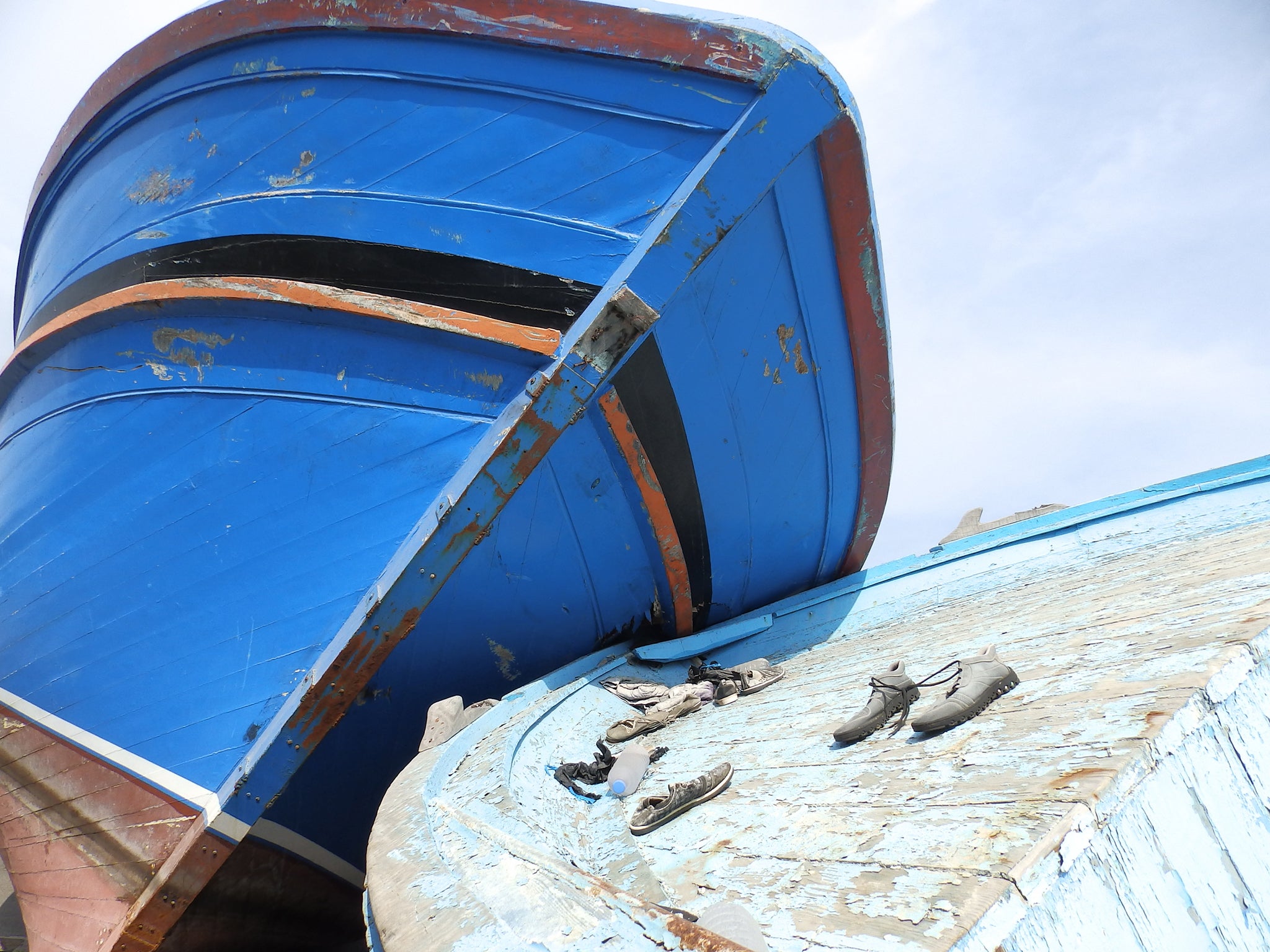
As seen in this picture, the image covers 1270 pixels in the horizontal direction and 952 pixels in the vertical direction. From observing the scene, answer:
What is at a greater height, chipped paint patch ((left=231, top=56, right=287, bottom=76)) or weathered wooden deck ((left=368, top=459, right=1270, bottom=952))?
chipped paint patch ((left=231, top=56, right=287, bottom=76))

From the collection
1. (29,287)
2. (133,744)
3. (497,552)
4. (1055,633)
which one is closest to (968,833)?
(1055,633)

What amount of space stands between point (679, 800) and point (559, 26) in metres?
→ 2.73

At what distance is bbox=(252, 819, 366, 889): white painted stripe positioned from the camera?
9.27 ft

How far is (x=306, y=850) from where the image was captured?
121 inches

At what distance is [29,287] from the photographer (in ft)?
15.5

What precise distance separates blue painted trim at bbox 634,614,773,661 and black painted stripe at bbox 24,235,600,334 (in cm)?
181

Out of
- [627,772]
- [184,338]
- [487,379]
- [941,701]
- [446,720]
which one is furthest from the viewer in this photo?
[184,338]

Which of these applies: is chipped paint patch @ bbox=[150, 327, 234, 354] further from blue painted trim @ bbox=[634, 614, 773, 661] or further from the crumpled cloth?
blue painted trim @ bbox=[634, 614, 773, 661]

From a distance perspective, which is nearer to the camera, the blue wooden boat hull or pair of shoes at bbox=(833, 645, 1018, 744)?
pair of shoes at bbox=(833, 645, 1018, 744)

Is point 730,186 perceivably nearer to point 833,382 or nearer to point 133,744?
point 833,382

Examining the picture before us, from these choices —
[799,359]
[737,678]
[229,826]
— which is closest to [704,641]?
[737,678]

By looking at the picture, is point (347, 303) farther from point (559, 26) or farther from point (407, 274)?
point (559, 26)

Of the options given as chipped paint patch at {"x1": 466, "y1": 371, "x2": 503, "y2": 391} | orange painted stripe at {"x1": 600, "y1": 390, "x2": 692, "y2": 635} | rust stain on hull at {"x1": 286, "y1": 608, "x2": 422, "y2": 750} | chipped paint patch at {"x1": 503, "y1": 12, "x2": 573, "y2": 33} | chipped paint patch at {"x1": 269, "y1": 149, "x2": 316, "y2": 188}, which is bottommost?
rust stain on hull at {"x1": 286, "y1": 608, "x2": 422, "y2": 750}

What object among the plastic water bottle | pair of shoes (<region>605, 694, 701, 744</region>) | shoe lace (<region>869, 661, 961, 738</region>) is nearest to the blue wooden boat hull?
pair of shoes (<region>605, 694, 701, 744</region>)
